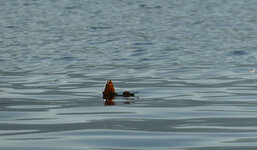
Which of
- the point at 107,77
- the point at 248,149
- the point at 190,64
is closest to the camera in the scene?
the point at 248,149

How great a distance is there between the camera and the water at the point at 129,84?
8.86 meters

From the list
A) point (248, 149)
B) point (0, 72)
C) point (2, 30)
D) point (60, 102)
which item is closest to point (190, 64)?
point (0, 72)

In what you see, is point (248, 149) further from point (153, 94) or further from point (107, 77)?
point (107, 77)

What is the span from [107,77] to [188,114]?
5.42m

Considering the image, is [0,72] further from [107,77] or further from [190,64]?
[190,64]

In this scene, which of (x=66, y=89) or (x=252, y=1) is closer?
(x=66, y=89)

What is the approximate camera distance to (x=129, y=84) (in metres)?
14.7

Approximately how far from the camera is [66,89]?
45.6ft

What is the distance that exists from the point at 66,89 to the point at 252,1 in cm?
4465

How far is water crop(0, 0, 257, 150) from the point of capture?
8.86 meters

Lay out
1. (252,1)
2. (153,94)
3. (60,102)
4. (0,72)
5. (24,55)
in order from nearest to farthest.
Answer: (60,102), (153,94), (0,72), (24,55), (252,1)

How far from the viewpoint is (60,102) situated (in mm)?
12102

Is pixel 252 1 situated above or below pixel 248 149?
above

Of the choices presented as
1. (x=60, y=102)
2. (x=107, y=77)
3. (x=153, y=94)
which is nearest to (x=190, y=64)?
(x=107, y=77)
